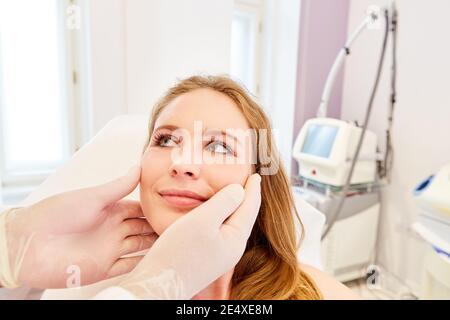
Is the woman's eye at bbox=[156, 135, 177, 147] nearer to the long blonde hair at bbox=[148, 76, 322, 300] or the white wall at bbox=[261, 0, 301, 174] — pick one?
the long blonde hair at bbox=[148, 76, 322, 300]

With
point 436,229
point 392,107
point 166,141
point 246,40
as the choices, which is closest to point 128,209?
point 166,141

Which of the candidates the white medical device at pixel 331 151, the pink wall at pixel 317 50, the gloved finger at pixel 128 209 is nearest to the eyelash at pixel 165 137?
the gloved finger at pixel 128 209

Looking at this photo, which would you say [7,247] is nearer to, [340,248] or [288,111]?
[288,111]

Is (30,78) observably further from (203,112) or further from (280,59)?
(280,59)

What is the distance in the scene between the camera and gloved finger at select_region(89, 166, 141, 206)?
465 millimetres

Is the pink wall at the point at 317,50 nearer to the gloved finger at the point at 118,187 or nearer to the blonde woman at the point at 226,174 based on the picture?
the blonde woman at the point at 226,174

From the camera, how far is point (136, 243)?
527 millimetres

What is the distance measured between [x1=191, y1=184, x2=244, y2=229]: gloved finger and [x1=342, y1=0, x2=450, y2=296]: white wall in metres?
0.79

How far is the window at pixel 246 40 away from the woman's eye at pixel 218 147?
41 centimetres

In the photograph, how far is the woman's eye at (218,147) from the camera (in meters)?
0.44

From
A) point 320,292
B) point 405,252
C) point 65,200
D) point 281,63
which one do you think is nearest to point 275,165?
point 320,292

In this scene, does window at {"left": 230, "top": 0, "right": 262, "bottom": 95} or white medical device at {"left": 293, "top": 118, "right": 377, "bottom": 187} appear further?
white medical device at {"left": 293, "top": 118, "right": 377, "bottom": 187}

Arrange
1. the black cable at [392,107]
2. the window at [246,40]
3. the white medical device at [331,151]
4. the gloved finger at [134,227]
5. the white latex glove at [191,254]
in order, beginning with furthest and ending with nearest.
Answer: the white medical device at [331,151] → the black cable at [392,107] → the window at [246,40] → the gloved finger at [134,227] → the white latex glove at [191,254]

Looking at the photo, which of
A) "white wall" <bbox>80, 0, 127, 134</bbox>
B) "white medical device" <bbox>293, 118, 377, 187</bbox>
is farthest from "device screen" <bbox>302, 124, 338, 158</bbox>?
"white wall" <bbox>80, 0, 127, 134</bbox>
